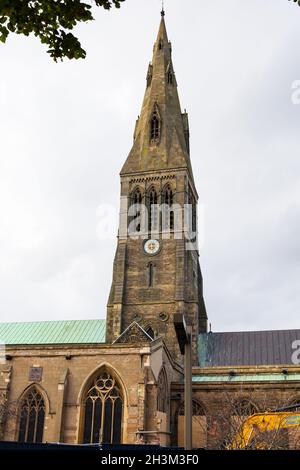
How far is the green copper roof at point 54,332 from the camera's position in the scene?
4466 cm

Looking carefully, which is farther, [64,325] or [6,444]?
[64,325]

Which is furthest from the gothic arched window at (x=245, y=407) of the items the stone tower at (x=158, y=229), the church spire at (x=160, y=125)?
the church spire at (x=160, y=125)

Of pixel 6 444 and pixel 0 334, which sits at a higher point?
pixel 0 334

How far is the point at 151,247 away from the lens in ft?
150

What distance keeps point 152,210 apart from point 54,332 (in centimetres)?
1334

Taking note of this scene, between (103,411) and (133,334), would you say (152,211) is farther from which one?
(103,411)

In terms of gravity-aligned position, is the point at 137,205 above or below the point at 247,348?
above

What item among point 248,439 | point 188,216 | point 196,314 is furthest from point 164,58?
point 248,439

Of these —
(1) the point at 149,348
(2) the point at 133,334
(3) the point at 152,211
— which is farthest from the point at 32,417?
(3) the point at 152,211

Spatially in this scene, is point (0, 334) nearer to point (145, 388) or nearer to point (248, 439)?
point (145, 388)

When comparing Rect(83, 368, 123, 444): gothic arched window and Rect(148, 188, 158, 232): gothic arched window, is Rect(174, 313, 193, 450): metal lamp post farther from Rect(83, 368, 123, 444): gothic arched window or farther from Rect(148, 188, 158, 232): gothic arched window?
Rect(148, 188, 158, 232): gothic arched window

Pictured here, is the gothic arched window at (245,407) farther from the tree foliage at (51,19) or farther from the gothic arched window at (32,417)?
the tree foliage at (51,19)

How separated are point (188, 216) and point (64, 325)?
14205 mm
